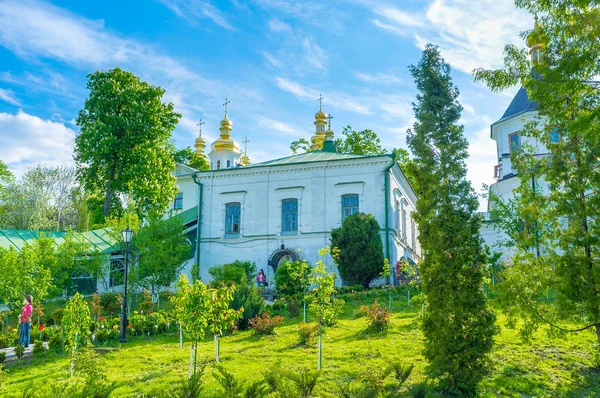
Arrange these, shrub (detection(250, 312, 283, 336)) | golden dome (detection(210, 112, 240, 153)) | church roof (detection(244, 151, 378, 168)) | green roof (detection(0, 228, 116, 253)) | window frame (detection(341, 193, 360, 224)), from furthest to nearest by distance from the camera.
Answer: golden dome (detection(210, 112, 240, 153))
church roof (detection(244, 151, 378, 168))
green roof (detection(0, 228, 116, 253))
window frame (detection(341, 193, 360, 224))
shrub (detection(250, 312, 283, 336))

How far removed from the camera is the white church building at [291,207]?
77.3ft

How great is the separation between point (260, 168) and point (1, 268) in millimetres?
12109

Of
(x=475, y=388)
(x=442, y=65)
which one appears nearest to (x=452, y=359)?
(x=475, y=388)

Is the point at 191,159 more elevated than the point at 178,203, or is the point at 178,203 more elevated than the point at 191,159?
the point at 191,159

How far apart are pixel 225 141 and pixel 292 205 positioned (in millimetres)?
19664

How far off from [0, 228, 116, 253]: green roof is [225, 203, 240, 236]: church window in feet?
17.9

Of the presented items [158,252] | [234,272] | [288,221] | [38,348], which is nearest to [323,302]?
[38,348]

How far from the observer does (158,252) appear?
20.9 metres

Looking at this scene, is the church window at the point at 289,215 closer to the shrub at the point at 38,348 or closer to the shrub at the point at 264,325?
the shrub at the point at 264,325

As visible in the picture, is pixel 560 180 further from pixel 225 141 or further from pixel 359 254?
pixel 225 141

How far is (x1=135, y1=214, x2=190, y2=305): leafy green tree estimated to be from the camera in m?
20.9

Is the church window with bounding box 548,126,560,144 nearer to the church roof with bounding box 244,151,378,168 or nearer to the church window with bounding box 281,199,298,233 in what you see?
the church roof with bounding box 244,151,378,168

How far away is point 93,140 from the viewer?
1016 inches

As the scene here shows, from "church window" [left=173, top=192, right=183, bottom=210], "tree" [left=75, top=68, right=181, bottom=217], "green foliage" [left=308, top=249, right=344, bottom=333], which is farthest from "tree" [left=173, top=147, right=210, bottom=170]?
"green foliage" [left=308, top=249, right=344, bottom=333]
